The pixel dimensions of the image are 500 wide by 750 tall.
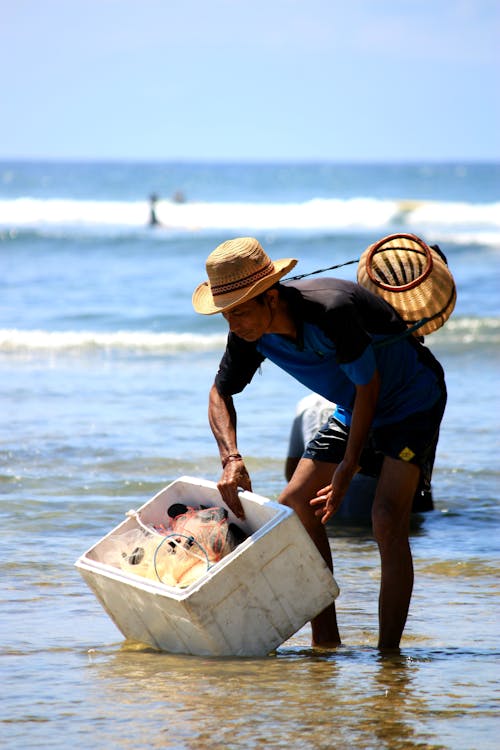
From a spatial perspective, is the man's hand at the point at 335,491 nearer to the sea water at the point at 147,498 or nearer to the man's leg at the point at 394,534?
the man's leg at the point at 394,534

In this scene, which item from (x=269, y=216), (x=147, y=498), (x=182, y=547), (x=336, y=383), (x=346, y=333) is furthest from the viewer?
(x=269, y=216)

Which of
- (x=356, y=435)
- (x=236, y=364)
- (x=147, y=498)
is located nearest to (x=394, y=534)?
(x=356, y=435)

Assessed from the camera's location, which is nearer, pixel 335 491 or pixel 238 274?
pixel 238 274

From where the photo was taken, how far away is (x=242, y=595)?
12.3 ft

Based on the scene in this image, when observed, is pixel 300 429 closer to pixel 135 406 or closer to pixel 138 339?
pixel 135 406

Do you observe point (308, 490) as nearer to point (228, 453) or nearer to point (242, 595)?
point (228, 453)

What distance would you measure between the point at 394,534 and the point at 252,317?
3.01 ft

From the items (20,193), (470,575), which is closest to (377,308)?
(470,575)

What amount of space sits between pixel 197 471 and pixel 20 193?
6229cm

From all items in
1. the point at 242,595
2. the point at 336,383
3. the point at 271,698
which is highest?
the point at 336,383

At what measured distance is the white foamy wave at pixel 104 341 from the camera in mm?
13547

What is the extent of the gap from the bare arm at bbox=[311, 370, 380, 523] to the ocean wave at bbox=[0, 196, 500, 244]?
3411 cm

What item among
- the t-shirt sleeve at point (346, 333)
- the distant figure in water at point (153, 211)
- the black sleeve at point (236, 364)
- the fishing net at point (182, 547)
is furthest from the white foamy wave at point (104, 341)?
the distant figure in water at point (153, 211)

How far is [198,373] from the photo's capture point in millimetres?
11695
